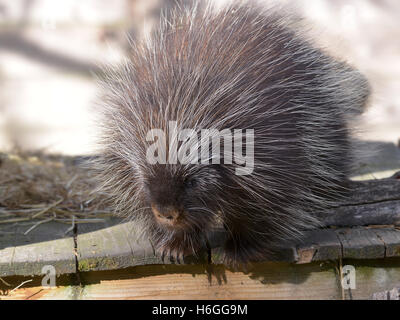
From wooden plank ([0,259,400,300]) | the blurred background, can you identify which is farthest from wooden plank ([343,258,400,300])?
the blurred background

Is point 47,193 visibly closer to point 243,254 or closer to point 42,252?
point 42,252

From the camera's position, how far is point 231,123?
2.08 m

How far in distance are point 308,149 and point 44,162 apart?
232 cm

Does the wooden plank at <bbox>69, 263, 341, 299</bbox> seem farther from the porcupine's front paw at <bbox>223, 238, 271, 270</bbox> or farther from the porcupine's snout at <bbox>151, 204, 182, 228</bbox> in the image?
the porcupine's snout at <bbox>151, 204, 182, 228</bbox>

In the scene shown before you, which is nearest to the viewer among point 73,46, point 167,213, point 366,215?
point 167,213

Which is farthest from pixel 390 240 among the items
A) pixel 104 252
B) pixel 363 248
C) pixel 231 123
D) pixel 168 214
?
pixel 104 252

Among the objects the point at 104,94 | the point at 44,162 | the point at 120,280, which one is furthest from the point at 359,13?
the point at 120,280

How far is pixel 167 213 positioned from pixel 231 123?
1.46ft

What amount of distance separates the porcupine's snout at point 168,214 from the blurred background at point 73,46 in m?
4.05

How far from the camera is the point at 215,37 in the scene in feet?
7.46

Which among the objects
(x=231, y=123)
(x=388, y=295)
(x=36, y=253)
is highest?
(x=231, y=123)

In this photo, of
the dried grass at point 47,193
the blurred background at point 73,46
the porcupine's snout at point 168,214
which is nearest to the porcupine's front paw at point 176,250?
the porcupine's snout at point 168,214
